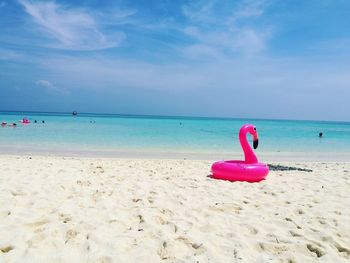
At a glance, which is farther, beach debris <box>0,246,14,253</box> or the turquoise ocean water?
the turquoise ocean water

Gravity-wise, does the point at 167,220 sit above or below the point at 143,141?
above

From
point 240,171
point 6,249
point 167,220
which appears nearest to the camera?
point 6,249

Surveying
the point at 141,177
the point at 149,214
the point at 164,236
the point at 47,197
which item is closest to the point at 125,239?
the point at 164,236

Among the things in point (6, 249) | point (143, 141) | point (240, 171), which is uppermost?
point (240, 171)

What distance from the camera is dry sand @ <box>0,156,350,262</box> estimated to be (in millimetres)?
3408

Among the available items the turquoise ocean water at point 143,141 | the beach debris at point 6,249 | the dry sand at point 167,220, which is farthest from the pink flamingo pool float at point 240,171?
the turquoise ocean water at point 143,141

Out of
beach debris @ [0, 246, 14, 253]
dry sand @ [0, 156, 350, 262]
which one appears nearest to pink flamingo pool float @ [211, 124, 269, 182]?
dry sand @ [0, 156, 350, 262]

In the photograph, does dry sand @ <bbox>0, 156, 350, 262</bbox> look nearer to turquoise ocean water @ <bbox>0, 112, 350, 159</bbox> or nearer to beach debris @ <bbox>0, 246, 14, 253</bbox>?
beach debris @ <bbox>0, 246, 14, 253</bbox>

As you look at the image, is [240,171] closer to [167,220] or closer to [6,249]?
[167,220]

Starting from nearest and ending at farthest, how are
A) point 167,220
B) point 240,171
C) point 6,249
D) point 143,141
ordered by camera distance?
1. point 6,249
2. point 167,220
3. point 240,171
4. point 143,141

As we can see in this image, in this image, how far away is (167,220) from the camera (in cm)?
435

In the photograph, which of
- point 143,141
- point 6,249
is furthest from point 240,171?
point 143,141

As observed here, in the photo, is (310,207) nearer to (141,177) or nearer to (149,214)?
(149,214)

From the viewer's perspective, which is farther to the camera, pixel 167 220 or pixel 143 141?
pixel 143 141
